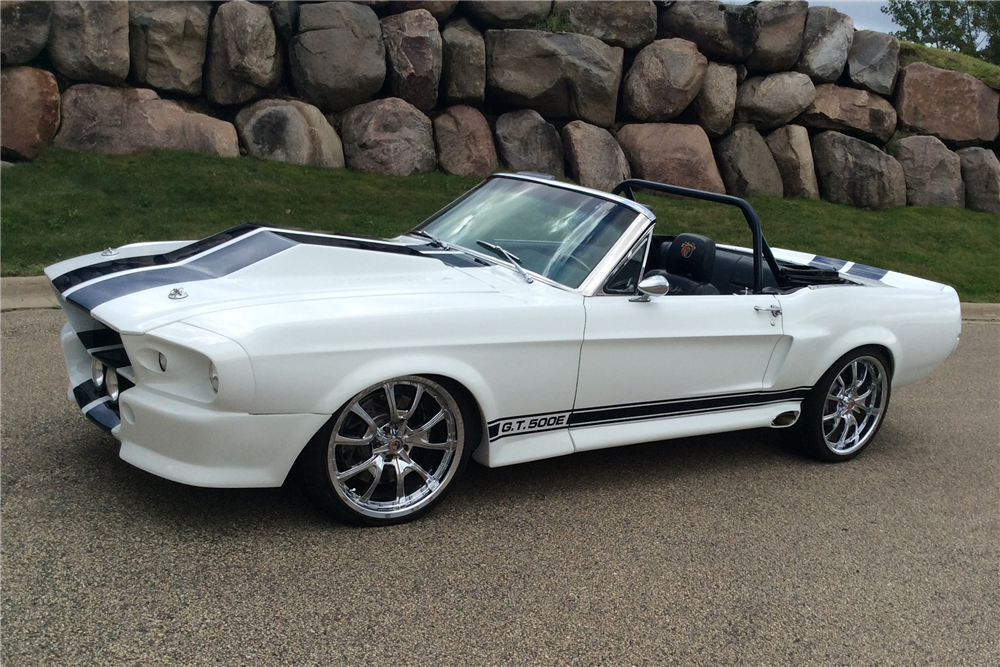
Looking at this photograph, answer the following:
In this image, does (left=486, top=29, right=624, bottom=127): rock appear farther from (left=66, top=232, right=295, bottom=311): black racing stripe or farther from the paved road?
(left=66, top=232, right=295, bottom=311): black racing stripe

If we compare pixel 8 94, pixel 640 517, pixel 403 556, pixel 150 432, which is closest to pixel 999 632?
pixel 640 517

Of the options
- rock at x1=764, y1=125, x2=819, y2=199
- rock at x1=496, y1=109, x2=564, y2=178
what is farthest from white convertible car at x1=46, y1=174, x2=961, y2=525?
rock at x1=764, y1=125, x2=819, y2=199

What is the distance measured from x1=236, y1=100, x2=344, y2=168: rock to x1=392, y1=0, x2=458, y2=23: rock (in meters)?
2.09

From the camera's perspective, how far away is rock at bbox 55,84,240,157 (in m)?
11.2

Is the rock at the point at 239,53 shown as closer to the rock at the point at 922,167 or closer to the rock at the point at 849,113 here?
the rock at the point at 849,113

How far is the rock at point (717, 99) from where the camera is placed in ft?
49.5

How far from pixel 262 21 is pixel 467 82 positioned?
9.84ft

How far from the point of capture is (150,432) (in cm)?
347

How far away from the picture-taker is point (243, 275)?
3.89 m

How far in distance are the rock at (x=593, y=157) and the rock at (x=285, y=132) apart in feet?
12.1

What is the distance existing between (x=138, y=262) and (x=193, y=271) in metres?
0.36

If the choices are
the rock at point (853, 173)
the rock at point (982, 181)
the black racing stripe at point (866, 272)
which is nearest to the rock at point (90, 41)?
the black racing stripe at point (866, 272)

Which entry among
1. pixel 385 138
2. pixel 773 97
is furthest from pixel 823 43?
pixel 385 138

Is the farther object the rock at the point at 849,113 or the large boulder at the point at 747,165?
the rock at the point at 849,113
